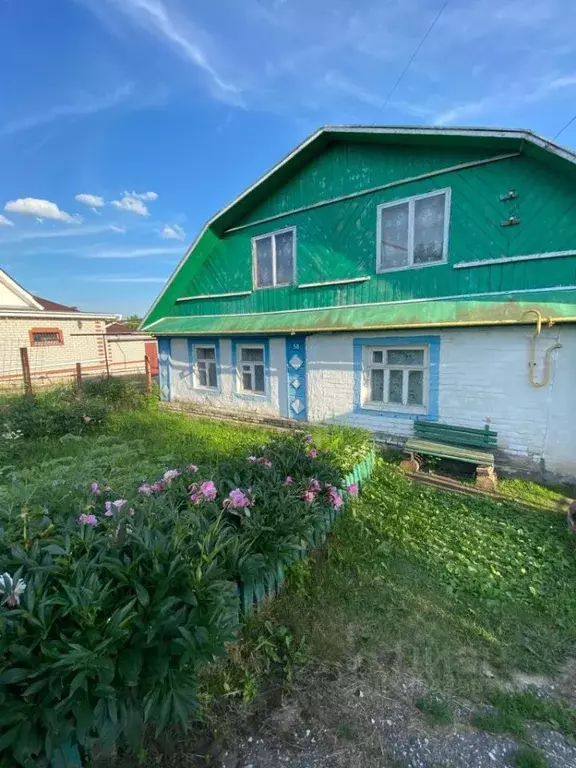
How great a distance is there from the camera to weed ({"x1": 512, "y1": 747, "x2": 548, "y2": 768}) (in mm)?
1992

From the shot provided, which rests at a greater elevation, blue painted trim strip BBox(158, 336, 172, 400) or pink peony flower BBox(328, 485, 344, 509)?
blue painted trim strip BBox(158, 336, 172, 400)

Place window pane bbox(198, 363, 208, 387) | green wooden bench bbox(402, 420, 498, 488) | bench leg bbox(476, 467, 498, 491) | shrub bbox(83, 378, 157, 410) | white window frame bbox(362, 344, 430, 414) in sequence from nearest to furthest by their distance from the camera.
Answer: bench leg bbox(476, 467, 498, 491) → green wooden bench bbox(402, 420, 498, 488) → white window frame bbox(362, 344, 430, 414) → window pane bbox(198, 363, 208, 387) → shrub bbox(83, 378, 157, 410)

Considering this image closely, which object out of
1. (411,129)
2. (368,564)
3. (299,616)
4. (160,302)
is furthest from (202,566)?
(160,302)

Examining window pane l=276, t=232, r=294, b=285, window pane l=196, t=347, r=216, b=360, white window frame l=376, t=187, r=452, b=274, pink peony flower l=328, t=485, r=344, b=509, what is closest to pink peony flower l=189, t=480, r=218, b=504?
pink peony flower l=328, t=485, r=344, b=509

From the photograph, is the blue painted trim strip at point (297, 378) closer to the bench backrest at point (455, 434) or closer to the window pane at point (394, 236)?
the window pane at point (394, 236)

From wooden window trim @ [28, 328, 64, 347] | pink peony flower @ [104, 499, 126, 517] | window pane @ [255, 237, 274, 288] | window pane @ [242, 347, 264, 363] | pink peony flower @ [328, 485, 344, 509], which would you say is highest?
window pane @ [255, 237, 274, 288]

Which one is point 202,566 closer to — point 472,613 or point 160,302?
point 472,613

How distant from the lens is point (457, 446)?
6.19 metres

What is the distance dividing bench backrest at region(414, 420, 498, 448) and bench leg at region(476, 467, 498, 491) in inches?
22.1

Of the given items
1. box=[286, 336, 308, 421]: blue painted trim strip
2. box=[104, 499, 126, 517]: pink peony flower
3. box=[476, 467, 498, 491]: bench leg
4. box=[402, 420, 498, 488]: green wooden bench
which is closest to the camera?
box=[104, 499, 126, 517]: pink peony flower

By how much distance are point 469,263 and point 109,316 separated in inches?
762

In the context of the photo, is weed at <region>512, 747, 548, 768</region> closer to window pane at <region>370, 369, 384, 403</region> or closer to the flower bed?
the flower bed

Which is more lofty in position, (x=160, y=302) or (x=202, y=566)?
(x=160, y=302)

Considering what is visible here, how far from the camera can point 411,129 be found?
244 inches
